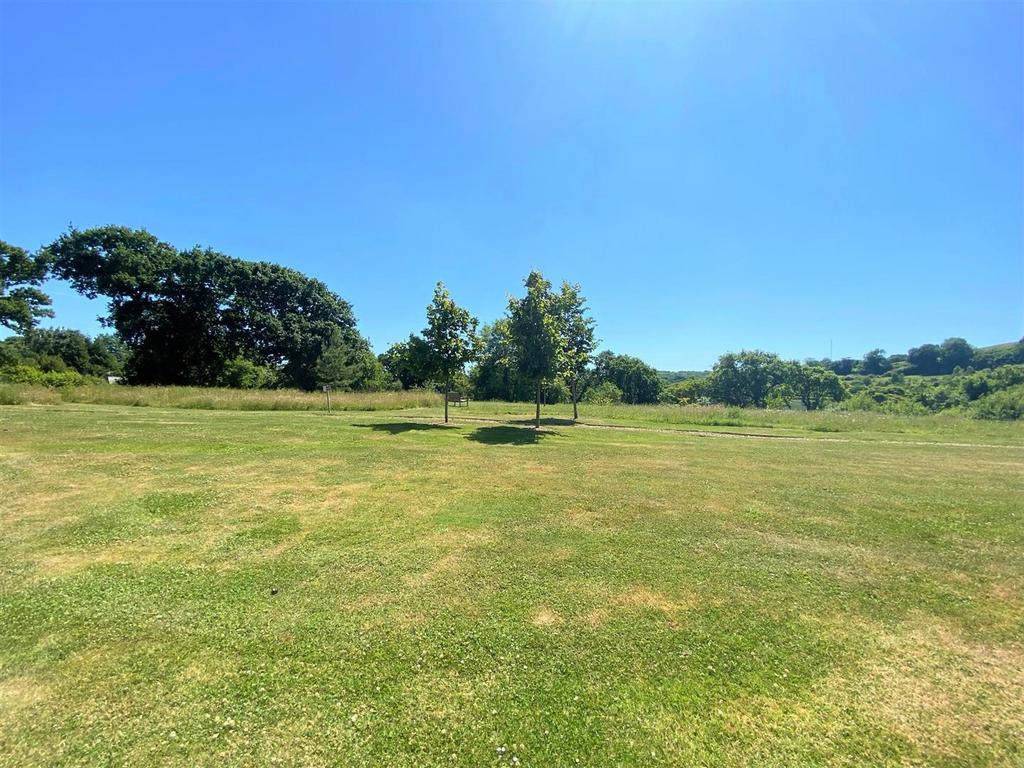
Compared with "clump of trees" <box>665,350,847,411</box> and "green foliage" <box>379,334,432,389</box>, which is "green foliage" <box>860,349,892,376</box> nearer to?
"clump of trees" <box>665,350,847,411</box>

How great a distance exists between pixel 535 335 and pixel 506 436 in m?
5.08

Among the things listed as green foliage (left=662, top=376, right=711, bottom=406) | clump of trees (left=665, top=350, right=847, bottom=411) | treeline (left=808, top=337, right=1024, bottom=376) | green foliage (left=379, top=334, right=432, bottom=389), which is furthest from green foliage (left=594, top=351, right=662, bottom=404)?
green foliage (left=379, top=334, right=432, bottom=389)

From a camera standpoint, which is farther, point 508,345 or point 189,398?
point 189,398

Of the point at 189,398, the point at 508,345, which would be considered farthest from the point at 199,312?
the point at 508,345

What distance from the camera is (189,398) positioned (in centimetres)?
2520

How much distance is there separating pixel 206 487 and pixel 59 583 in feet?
11.7

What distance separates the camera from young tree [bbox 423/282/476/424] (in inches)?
826

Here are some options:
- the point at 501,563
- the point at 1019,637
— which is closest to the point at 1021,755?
the point at 1019,637

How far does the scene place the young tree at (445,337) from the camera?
2097 centimetres

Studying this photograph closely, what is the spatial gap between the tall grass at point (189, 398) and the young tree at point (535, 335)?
13.6 m

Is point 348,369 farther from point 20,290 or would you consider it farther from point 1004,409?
point 1004,409

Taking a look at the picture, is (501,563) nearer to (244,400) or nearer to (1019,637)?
(1019,637)

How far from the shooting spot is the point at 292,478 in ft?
29.2

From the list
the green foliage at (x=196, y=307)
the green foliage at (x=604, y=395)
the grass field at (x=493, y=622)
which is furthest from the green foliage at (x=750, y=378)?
the grass field at (x=493, y=622)
